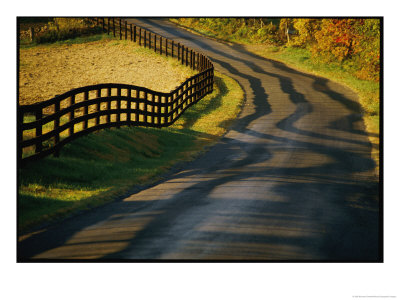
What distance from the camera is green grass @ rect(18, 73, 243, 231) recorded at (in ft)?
28.9

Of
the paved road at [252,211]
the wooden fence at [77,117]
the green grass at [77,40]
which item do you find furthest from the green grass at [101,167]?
the green grass at [77,40]

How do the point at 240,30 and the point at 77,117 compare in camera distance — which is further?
the point at 240,30

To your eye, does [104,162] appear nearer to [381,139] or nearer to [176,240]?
[176,240]

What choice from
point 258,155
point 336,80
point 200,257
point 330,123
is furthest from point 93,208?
point 336,80

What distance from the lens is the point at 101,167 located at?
1169 centimetres

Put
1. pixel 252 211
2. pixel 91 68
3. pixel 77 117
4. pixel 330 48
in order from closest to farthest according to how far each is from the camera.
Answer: pixel 252 211 → pixel 77 117 → pixel 330 48 → pixel 91 68

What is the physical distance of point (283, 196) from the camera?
31.4 feet

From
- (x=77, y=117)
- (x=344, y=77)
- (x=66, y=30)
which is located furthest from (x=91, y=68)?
(x=77, y=117)

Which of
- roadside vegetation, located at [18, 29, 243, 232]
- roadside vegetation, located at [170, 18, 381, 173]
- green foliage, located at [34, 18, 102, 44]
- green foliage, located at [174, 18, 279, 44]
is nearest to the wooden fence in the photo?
roadside vegetation, located at [18, 29, 243, 232]

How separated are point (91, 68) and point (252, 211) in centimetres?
3071

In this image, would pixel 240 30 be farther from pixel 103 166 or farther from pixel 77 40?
pixel 103 166

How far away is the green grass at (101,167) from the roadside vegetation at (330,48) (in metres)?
6.31

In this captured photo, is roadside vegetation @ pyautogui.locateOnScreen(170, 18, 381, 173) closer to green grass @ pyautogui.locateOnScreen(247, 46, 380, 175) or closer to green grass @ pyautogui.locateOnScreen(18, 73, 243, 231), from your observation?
green grass @ pyautogui.locateOnScreen(247, 46, 380, 175)

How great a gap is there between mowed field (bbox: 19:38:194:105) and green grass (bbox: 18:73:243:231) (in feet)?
41.7
